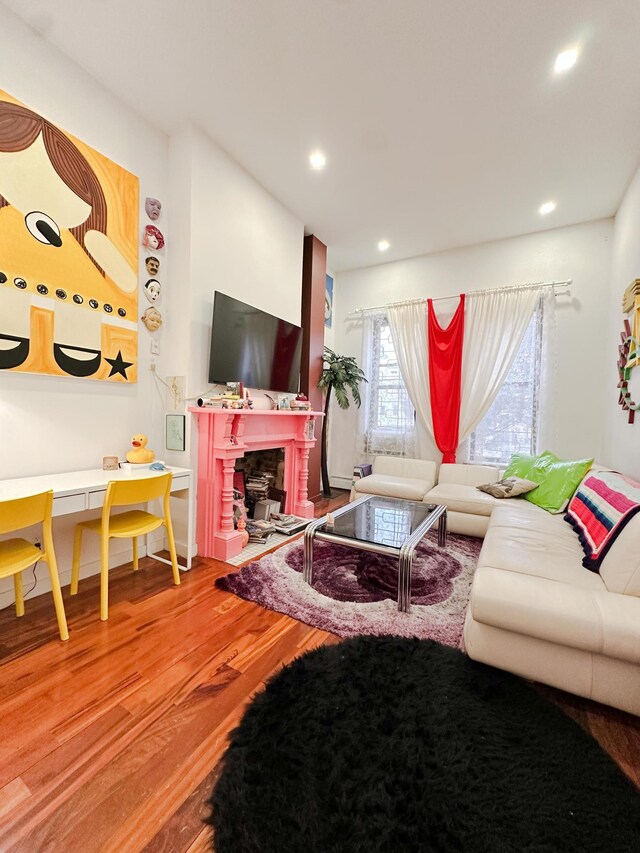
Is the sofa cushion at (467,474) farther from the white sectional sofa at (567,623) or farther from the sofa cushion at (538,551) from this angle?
the white sectional sofa at (567,623)

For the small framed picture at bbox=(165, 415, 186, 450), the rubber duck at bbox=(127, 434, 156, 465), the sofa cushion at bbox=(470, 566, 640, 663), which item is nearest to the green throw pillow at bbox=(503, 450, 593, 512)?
the sofa cushion at bbox=(470, 566, 640, 663)

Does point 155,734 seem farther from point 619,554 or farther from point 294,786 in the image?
point 619,554

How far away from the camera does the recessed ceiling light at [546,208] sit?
3452mm

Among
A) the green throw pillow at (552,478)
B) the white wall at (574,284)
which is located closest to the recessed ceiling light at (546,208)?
the white wall at (574,284)

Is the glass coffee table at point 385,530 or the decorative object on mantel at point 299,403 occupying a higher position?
the decorative object on mantel at point 299,403

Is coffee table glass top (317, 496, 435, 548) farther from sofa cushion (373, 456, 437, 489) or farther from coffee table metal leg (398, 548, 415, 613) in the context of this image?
sofa cushion (373, 456, 437, 489)

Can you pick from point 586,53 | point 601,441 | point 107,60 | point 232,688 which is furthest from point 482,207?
point 232,688

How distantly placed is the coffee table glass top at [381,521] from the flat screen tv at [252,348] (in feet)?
4.79

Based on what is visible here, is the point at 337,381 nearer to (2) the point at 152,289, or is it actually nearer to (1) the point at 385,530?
(2) the point at 152,289

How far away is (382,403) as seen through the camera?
4898mm

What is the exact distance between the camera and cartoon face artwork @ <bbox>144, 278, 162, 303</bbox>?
8.77ft

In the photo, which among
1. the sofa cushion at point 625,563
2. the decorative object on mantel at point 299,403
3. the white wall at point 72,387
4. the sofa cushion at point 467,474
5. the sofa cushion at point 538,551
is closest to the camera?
the sofa cushion at point 625,563

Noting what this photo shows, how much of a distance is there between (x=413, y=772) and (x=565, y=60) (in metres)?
3.55

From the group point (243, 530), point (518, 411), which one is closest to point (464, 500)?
point (518, 411)
